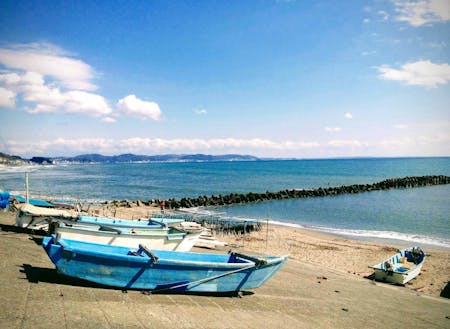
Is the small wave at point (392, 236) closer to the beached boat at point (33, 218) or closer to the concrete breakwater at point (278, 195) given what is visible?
the concrete breakwater at point (278, 195)

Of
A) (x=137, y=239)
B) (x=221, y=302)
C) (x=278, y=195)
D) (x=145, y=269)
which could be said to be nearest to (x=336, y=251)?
(x=137, y=239)

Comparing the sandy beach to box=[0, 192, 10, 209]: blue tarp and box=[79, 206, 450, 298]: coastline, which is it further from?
box=[0, 192, 10, 209]: blue tarp

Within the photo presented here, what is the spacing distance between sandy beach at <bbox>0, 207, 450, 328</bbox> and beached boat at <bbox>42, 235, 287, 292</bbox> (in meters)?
0.31

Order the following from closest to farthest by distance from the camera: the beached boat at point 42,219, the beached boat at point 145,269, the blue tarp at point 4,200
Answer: the beached boat at point 145,269
the beached boat at point 42,219
the blue tarp at point 4,200

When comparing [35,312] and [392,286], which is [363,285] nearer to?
[392,286]

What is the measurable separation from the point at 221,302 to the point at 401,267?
1335 cm

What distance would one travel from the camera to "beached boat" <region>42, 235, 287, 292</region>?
8578 mm

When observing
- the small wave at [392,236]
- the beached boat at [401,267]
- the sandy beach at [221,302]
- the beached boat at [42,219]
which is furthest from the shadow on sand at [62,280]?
the small wave at [392,236]

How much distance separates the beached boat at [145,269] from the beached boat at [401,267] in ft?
31.2

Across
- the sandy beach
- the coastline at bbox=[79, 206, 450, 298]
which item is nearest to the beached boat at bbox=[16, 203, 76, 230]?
the sandy beach

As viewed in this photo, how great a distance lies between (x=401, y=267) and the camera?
18375mm

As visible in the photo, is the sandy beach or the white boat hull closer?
the sandy beach

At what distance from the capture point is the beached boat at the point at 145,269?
8.58 meters

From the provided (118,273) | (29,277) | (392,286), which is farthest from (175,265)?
(392,286)
